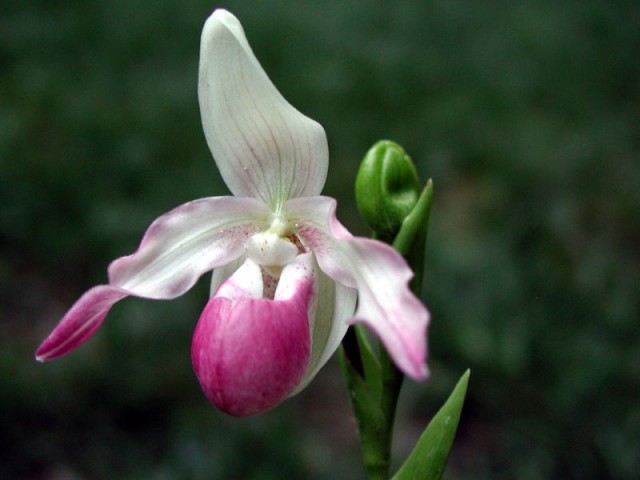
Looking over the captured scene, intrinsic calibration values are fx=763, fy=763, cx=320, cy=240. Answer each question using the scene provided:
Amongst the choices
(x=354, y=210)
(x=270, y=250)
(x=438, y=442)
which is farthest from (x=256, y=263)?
(x=354, y=210)

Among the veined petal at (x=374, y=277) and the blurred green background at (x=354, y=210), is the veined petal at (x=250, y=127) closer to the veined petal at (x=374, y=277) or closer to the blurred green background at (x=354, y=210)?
the veined petal at (x=374, y=277)

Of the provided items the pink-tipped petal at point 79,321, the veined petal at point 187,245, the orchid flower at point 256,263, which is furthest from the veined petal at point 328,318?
the pink-tipped petal at point 79,321

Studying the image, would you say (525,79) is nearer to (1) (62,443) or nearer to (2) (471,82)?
(2) (471,82)

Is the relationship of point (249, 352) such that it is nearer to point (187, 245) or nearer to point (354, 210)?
point (187, 245)

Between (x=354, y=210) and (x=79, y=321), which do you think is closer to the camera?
(x=79, y=321)

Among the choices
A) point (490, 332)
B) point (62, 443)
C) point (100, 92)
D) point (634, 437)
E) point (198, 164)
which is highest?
point (100, 92)

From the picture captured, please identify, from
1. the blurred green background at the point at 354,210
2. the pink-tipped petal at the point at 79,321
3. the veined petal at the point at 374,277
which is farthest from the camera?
the blurred green background at the point at 354,210

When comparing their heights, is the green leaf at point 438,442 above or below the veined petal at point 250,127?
below

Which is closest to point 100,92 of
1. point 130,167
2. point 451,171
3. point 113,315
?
point 130,167
